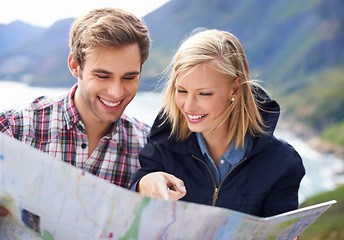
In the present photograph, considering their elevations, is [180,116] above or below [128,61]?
below

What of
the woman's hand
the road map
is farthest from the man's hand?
the woman's hand

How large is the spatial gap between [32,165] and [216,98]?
68cm

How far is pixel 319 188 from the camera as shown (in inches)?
323

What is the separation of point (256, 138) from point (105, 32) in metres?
0.70

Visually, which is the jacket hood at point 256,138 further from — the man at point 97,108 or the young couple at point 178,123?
the man at point 97,108

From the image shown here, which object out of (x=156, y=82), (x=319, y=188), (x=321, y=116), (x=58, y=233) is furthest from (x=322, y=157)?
(x=58, y=233)

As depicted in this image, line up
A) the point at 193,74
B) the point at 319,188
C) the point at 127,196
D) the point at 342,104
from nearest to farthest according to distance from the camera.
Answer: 1. the point at 127,196
2. the point at 193,74
3. the point at 319,188
4. the point at 342,104

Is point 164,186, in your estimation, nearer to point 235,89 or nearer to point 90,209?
point 90,209

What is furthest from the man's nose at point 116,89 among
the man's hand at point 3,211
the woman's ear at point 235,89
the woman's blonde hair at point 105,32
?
the man's hand at point 3,211

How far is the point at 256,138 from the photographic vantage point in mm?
1330

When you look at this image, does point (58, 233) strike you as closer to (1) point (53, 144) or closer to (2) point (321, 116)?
(1) point (53, 144)

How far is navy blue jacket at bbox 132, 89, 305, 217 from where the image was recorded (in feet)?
4.08

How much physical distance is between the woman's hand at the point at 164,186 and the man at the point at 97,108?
1.46 feet

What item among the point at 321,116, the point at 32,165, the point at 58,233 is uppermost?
the point at 321,116
